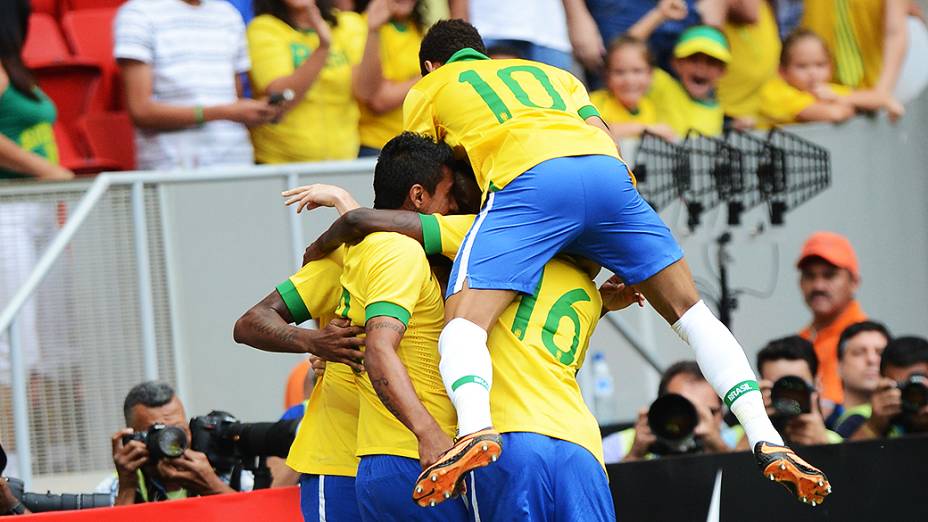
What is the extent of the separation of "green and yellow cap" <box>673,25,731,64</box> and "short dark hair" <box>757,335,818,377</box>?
7.66 ft

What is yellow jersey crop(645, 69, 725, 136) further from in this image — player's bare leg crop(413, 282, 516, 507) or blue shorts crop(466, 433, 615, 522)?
blue shorts crop(466, 433, 615, 522)

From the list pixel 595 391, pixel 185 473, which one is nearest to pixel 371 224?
pixel 185 473

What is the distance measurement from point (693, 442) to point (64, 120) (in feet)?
12.7

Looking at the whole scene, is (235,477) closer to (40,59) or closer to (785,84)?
(40,59)

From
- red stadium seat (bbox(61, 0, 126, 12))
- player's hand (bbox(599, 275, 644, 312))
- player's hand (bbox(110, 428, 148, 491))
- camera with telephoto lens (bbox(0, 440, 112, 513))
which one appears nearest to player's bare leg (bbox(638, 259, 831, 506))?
player's hand (bbox(599, 275, 644, 312))

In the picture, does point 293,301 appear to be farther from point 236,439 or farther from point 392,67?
point 392,67

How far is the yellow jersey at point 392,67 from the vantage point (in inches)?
350

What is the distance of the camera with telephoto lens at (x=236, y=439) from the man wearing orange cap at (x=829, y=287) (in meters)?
3.69

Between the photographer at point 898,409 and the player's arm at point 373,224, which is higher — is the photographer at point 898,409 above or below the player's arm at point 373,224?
below

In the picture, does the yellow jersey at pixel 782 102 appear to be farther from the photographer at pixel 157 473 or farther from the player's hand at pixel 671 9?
the photographer at pixel 157 473

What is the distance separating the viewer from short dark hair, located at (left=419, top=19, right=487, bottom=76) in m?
5.55

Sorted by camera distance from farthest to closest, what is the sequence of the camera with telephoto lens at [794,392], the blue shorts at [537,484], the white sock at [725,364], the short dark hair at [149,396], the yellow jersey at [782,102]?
1. the yellow jersey at [782,102]
2. the short dark hair at [149,396]
3. the camera with telephoto lens at [794,392]
4. the white sock at [725,364]
5. the blue shorts at [537,484]

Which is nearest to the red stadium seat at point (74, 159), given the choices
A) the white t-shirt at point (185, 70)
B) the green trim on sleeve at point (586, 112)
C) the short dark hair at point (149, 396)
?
the white t-shirt at point (185, 70)

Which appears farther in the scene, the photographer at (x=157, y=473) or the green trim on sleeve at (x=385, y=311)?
the photographer at (x=157, y=473)
